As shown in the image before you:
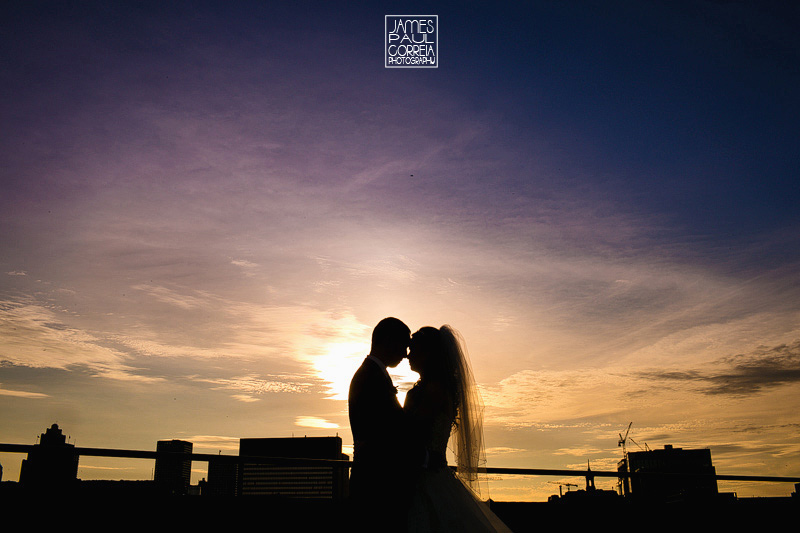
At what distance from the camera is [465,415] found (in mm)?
5129

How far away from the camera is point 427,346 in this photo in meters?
4.89

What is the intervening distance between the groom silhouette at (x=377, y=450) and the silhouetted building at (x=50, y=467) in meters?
2.26

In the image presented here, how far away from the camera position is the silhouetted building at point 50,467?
14.8ft

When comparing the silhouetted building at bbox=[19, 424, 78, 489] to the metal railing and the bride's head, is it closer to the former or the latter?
the metal railing

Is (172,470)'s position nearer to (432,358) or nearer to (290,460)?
(290,460)

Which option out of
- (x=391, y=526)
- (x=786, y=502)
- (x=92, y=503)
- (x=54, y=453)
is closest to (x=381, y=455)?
(x=391, y=526)

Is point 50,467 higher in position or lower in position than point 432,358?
lower

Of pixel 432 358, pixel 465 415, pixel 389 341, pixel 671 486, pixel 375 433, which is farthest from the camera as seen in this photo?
pixel 671 486

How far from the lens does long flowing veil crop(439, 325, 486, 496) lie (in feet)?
16.3

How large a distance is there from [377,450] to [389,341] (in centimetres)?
71

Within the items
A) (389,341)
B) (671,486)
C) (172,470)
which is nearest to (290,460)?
(172,470)

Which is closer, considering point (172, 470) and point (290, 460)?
point (290, 460)

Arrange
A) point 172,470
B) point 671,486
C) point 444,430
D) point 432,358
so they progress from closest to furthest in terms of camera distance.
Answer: point 444,430 < point 432,358 < point 172,470 < point 671,486

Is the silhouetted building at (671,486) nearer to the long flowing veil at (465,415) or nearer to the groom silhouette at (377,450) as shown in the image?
the long flowing veil at (465,415)
